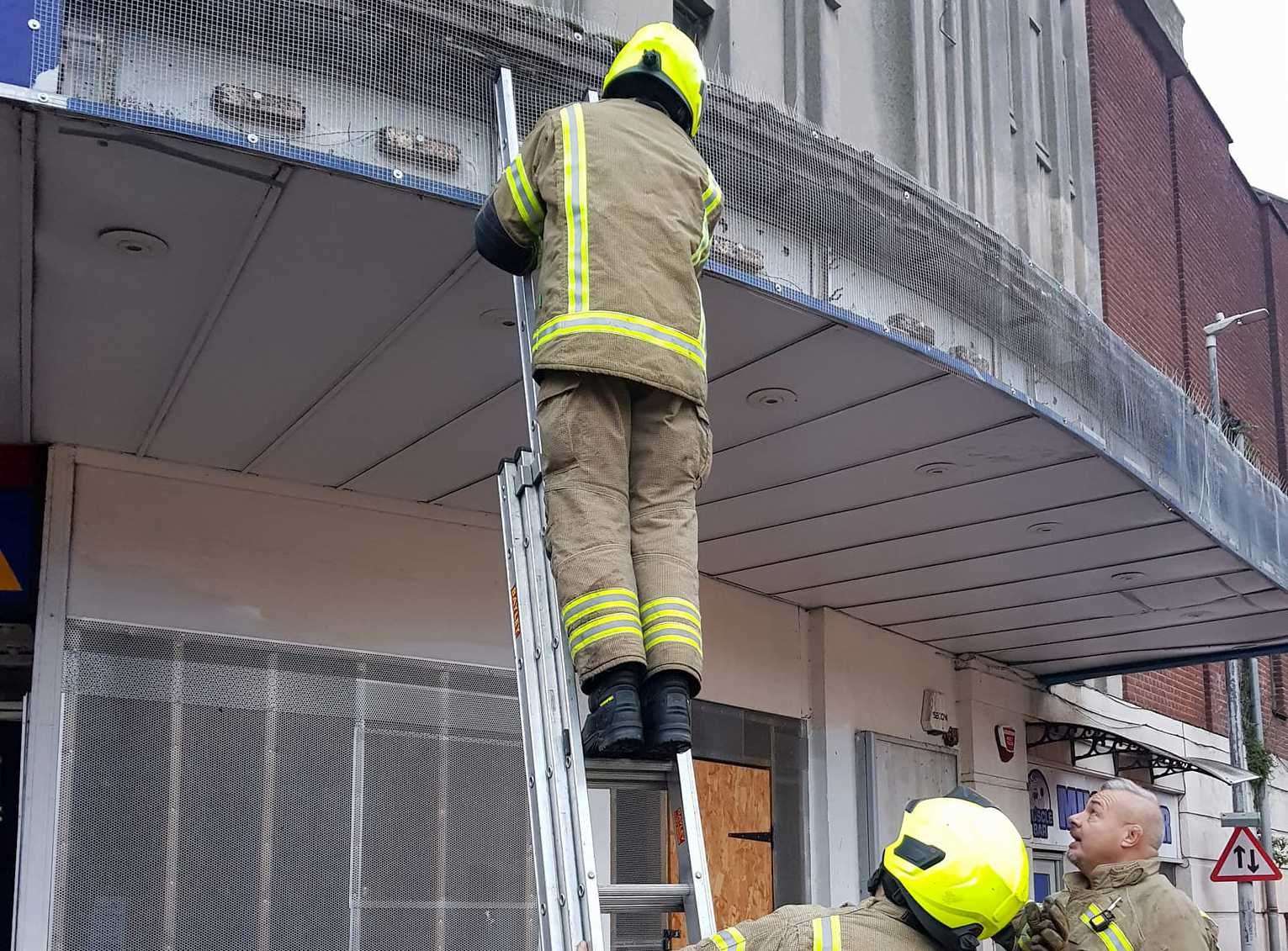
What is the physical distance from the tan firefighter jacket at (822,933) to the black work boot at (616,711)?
49 centimetres

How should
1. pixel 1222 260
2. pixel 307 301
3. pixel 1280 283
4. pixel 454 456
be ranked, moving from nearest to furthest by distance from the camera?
pixel 307 301
pixel 454 456
pixel 1222 260
pixel 1280 283

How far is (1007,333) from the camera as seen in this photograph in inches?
268

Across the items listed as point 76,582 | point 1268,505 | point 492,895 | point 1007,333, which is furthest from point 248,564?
point 1268,505

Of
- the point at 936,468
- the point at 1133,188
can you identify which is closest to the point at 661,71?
the point at 936,468

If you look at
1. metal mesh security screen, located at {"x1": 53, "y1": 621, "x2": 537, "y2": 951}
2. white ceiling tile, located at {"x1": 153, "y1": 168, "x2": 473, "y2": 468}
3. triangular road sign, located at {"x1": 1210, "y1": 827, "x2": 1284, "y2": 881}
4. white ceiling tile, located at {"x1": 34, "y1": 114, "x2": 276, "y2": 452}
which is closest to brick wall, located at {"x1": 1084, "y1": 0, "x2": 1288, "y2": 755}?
triangular road sign, located at {"x1": 1210, "y1": 827, "x2": 1284, "y2": 881}

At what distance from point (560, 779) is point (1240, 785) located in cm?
1378

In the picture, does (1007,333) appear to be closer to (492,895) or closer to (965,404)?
(965,404)

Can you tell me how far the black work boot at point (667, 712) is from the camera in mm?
3439

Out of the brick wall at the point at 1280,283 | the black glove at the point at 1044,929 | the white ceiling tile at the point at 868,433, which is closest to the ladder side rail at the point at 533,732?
the black glove at the point at 1044,929

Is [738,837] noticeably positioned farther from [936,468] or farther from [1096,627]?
[1096,627]

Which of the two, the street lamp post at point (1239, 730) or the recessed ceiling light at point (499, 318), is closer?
the recessed ceiling light at point (499, 318)

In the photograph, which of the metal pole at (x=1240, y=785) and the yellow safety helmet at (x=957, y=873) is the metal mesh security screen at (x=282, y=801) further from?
the metal pole at (x=1240, y=785)

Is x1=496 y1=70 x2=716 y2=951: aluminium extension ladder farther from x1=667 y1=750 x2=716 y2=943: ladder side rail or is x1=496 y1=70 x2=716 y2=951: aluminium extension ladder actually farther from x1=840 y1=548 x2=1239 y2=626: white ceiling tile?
x1=840 y1=548 x2=1239 y2=626: white ceiling tile

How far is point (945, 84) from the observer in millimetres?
10445
